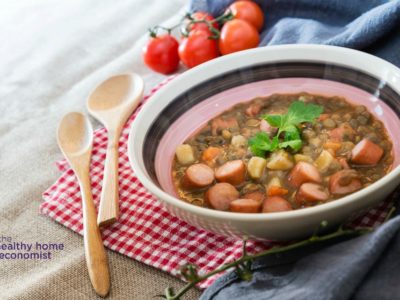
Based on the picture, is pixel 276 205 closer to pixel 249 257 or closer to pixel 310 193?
pixel 310 193

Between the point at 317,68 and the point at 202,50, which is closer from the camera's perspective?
the point at 317,68

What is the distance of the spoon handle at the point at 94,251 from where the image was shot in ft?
5.00

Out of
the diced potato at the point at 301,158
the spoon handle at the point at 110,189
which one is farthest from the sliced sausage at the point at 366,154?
the spoon handle at the point at 110,189

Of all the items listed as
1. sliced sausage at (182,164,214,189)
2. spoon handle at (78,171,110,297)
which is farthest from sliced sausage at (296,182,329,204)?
spoon handle at (78,171,110,297)

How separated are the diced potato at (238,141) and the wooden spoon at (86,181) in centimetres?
46

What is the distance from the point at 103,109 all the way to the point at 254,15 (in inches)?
31.6

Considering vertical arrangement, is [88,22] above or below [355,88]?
below

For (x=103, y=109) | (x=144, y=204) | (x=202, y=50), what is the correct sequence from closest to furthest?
(x=144, y=204) < (x=103, y=109) < (x=202, y=50)

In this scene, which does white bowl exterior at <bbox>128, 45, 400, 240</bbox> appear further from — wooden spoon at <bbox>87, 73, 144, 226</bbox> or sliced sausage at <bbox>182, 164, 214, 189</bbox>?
wooden spoon at <bbox>87, 73, 144, 226</bbox>

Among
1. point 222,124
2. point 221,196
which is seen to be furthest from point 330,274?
point 222,124

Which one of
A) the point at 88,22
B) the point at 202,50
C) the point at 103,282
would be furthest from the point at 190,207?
the point at 88,22

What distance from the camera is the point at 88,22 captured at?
3.05 metres

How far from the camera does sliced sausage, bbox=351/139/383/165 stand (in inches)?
61.5

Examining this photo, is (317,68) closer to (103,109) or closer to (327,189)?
(327,189)
